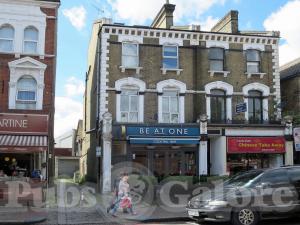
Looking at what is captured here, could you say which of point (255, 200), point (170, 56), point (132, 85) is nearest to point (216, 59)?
point (170, 56)

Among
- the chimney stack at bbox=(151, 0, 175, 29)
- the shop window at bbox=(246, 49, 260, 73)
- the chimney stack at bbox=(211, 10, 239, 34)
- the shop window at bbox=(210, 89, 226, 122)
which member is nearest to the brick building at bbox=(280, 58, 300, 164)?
the shop window at bbox=(246, 49, 260, 73)

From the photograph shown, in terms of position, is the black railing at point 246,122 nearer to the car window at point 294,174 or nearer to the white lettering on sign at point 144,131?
the white lettering on sign at point 144,131

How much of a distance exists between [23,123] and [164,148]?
24.9ft

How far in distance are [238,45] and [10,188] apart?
1544 cm

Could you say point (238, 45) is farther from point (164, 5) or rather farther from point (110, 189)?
point (110, 189)

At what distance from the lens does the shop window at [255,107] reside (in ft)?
91.8

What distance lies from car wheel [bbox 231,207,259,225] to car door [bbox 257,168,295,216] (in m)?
0.41

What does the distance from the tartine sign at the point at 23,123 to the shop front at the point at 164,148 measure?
4079 mm

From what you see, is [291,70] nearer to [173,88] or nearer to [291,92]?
[291,92]

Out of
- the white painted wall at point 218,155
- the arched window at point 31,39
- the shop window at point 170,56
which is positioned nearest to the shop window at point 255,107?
the white painted wall at point 218,155

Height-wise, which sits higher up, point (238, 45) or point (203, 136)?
point (238, 45)

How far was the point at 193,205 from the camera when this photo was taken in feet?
47.8

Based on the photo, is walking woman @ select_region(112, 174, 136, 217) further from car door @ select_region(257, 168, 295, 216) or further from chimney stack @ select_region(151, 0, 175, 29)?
chimney stack @ select_region(151, 0, 175, 29)

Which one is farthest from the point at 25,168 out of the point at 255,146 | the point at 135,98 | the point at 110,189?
the point at 255,146
